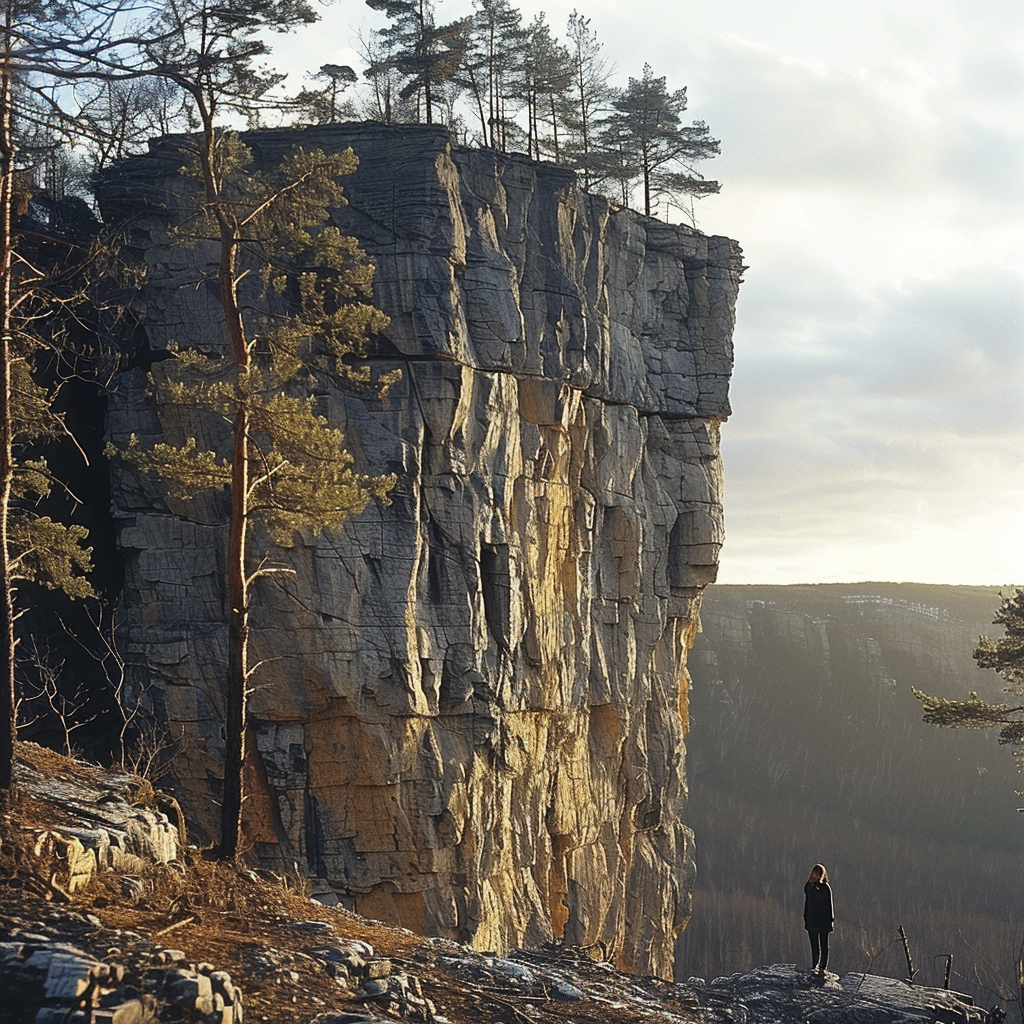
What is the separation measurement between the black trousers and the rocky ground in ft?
2.38

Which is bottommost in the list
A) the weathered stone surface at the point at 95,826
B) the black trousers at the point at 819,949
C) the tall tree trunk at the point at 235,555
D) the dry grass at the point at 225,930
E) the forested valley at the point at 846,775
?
the forested valley at the point at 846,775

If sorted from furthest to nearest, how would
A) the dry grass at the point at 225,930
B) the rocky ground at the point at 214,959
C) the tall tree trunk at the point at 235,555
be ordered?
the tall tree trunk at the point at 235,555, the dry grass at the point at 225,930, the rocky ground at the point at 214,959

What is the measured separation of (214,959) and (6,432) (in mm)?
5851

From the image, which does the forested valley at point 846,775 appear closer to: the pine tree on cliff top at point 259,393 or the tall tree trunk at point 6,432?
the pine tree on cliff top at point 259,393

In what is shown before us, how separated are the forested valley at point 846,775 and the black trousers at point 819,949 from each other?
166ft

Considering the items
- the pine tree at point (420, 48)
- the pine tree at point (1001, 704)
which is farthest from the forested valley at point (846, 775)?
the pine tree at point (420, 48)

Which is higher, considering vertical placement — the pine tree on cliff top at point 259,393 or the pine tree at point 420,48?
the pine tree at point 420,48

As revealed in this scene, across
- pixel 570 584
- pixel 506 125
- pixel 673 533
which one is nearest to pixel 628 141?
pixel 506 125

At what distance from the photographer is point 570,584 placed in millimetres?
28469

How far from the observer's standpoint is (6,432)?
11.3m

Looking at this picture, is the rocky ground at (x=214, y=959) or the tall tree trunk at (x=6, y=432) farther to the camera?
the tall tree trunk at (x=6, y=432)

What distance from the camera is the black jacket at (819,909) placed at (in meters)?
14.2

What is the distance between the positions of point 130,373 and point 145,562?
4.19 metres

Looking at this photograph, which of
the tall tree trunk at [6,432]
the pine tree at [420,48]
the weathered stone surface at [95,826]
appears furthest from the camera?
the pine tree at [420,48]
